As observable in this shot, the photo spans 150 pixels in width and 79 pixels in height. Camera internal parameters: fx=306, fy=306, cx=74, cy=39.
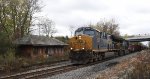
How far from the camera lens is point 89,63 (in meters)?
30.5

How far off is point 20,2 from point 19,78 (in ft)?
110

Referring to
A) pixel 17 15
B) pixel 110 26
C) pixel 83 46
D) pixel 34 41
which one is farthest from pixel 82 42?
pixel 110 26

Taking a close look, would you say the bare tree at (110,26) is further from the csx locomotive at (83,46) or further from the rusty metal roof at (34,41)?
the csx locomotive at (83,46)

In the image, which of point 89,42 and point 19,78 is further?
point 89,42

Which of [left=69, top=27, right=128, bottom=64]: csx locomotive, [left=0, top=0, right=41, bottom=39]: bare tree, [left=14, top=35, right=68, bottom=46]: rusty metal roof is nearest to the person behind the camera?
[left=69, top=27, right=128, bottom=64]: csx locomotive

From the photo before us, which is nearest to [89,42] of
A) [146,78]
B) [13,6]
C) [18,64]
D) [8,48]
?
[18,64]

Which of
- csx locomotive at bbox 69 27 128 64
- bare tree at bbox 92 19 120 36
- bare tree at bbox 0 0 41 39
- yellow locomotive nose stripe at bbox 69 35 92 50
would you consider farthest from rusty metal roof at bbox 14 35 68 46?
bare tree at bbox 92 19 120 36

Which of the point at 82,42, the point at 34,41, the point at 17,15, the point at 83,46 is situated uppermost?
the point at 17,15

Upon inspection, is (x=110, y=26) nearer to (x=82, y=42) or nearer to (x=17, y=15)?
(x=17, y=15)

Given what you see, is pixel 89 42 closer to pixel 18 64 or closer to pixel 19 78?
pixel 18 64

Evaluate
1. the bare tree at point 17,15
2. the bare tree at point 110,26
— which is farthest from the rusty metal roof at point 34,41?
the bare tree at point 110,26

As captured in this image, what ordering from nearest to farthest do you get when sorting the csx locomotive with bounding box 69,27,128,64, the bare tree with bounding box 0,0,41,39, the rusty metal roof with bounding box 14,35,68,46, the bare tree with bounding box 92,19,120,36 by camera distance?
the csx locomotive with bounding box 69,27,128,64, the rusty metal roof with bounding box 14,35,68,46, the bare tree with bounding box 0,0,41,39, the bare tree with bounding box 92,19,120,36

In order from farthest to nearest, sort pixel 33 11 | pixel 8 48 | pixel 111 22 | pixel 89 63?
pixel 111 22, pixel 33 11, pixel 8 48, pixel 89 63

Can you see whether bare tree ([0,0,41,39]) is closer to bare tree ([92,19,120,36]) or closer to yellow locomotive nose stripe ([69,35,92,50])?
yellow locomotive nose stripe ([69,35,92,50])
